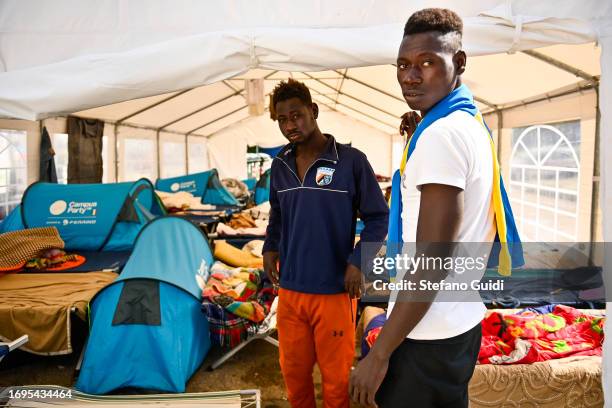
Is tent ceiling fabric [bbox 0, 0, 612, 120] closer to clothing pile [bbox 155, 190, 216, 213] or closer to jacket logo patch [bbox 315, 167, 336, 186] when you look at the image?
jacket logo patch [bbox 315, 167, 336, 186]

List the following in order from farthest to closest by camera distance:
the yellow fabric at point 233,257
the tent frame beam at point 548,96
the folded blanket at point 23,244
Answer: the tent frame beam at point 548,96 → the yellow fabric at point 233,257 → the folded blanket at point 23,244

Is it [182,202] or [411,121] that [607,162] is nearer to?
[411,121]

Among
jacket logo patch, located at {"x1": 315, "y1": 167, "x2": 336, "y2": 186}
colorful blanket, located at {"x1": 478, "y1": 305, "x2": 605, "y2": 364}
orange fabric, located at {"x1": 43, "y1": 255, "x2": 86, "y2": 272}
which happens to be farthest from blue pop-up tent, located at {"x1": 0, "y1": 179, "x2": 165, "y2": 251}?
colorful blanket, located at {"x1": 478, "y1": 305, "x2": 605, "y2": 364}

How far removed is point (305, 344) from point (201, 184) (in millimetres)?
6847

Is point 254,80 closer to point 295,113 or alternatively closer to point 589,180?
point 589,180

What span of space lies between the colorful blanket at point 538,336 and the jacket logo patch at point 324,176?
4.68ft

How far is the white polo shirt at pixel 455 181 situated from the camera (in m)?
0.91

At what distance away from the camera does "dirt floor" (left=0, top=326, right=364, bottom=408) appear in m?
2.86

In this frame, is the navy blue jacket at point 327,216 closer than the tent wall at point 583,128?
Yes

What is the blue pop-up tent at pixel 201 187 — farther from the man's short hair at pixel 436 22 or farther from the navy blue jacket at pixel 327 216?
the man's short hair at pixel 436 22

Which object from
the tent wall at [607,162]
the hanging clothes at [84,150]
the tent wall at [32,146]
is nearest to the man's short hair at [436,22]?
the tent wall at [607,162]

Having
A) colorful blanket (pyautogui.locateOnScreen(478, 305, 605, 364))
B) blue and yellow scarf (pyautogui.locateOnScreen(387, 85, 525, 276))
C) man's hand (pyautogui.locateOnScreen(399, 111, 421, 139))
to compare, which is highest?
man's hand (pyautogui.locateOnScreen(399, 111, 421, 139))

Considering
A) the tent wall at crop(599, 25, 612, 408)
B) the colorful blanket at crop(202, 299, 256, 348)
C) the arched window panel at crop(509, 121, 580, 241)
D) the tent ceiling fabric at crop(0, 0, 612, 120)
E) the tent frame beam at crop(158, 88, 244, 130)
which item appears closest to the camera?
the tent wall at crop(599, 25, 612, 408)

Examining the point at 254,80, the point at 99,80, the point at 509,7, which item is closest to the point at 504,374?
the point at 509,7
